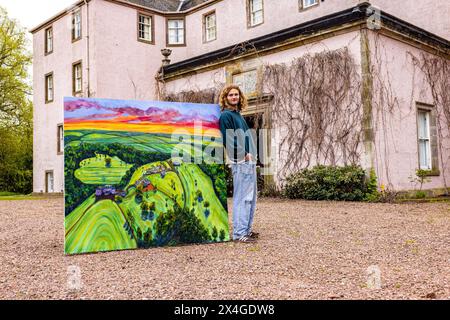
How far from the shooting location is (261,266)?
147 inches

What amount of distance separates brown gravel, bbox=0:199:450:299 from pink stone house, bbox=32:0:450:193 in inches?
197

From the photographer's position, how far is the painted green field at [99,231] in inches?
172

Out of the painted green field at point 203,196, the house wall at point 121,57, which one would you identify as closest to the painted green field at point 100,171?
the painted green field at point 203,196

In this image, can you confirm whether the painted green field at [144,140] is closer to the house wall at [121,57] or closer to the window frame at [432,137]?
the window frame at [432,137]

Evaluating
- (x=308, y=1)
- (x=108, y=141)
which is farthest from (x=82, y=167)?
(x=308, y=1)

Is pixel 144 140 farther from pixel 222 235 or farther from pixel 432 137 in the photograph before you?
pixel 432 137

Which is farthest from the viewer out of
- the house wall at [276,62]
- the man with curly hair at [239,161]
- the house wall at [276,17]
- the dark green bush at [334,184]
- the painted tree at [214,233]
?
the house wall at [276,17]

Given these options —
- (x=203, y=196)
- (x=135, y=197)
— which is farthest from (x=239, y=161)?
(x=135, y=197)

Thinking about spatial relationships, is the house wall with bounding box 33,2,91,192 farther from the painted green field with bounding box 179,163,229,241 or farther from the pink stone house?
the painted green field with bounding box 179,163,229,241

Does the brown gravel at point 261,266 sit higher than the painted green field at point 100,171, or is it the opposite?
the painted green field at point 100,171

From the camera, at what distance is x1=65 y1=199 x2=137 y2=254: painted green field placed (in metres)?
4.37

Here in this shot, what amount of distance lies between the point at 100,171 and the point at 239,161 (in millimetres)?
1491

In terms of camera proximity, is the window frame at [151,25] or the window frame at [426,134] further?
the window frame at [151,25]
